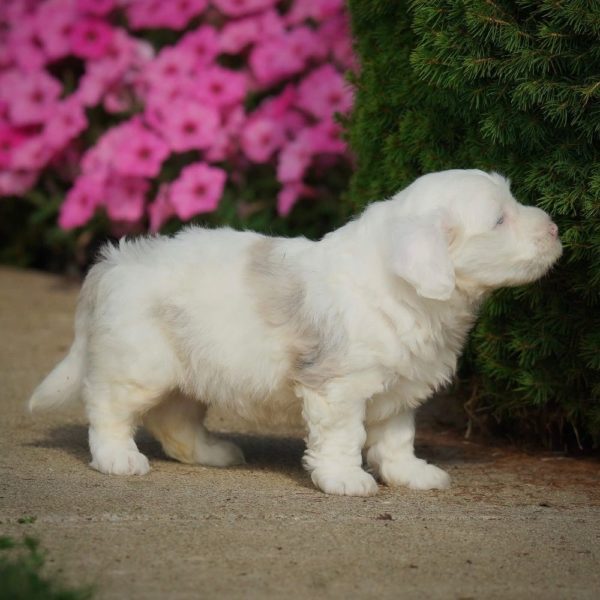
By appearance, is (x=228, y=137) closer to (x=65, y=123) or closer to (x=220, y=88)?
(x=220, y=88)

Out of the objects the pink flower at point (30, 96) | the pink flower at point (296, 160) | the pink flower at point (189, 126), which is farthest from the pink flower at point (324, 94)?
the pink flower at point (30, 96)

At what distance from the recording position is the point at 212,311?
4.69m

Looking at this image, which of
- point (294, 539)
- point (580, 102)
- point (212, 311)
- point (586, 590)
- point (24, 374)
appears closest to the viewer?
point (586, 590)

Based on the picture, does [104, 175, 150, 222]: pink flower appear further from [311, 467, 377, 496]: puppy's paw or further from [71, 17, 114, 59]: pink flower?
[311, 467, 377, 496]: puppy's paw

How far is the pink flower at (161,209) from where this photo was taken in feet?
27.6

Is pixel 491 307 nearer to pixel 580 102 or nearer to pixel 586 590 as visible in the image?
pixel 580 102

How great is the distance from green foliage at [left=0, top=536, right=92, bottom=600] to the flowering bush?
15.6 feet

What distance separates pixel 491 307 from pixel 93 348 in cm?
167

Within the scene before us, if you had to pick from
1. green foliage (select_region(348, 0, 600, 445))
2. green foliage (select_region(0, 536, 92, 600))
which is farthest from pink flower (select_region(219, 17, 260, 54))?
green foliage (select_region(0, 536, 92, 600))

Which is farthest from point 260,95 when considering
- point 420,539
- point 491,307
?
point 420,539

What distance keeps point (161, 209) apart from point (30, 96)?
1.48 metres

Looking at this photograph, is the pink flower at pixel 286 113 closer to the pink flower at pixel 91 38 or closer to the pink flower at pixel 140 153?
the pink flower at pixel 140 153

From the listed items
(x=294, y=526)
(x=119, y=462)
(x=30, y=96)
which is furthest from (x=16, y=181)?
(x=294, y=526)

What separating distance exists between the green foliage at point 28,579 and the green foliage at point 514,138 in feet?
7.59
